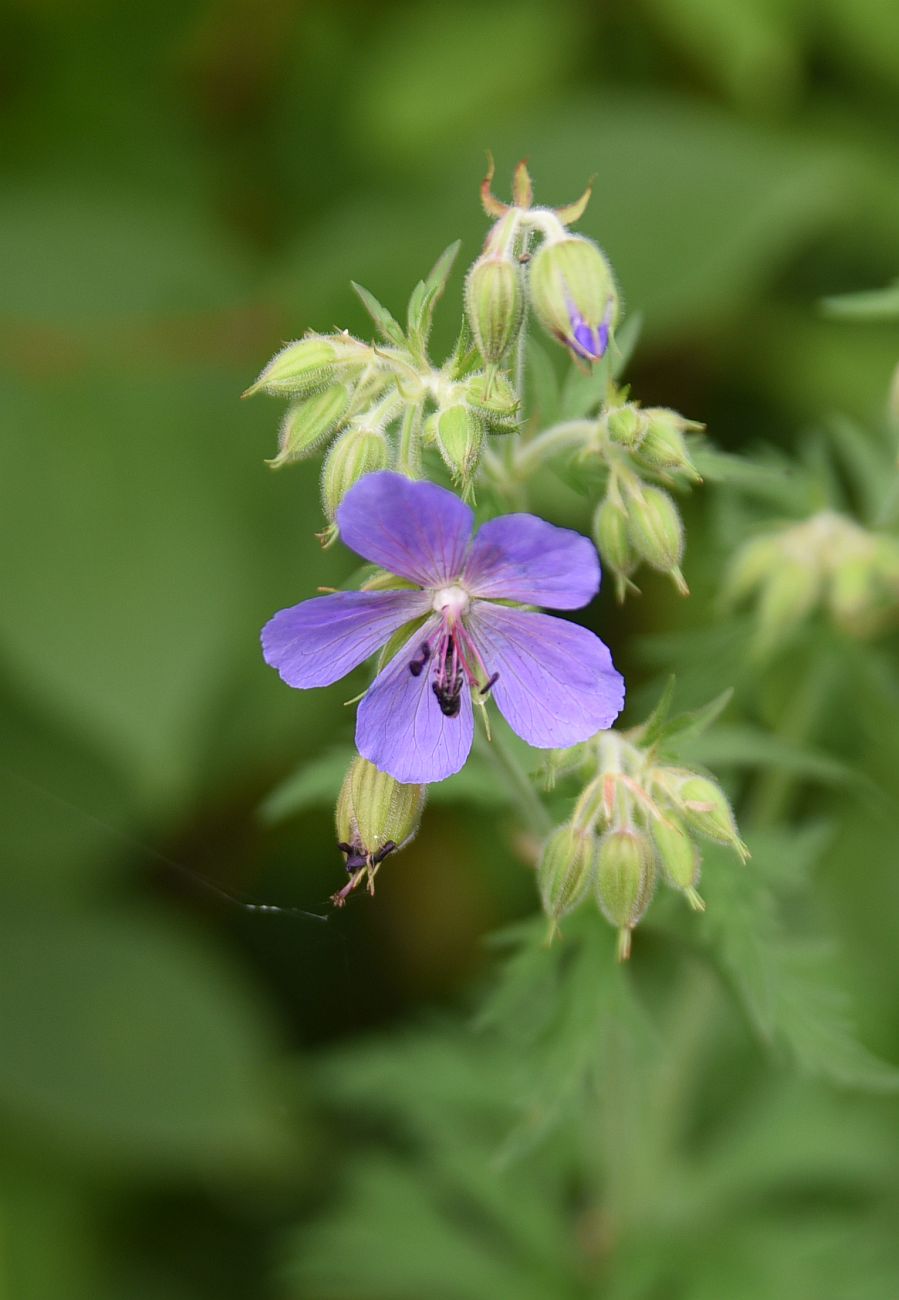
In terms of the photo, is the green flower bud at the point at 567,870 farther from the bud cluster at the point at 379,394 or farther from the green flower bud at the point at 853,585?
the green flower bud at the point at 853,585

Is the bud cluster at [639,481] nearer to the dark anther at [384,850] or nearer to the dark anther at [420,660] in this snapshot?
the dark anther at [420,660]

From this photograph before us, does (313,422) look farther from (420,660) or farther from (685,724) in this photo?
(685,724)

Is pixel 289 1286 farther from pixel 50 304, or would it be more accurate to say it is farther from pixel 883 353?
pixel 883 353

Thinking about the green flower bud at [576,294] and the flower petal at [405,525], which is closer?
the flower petal at [405,525]

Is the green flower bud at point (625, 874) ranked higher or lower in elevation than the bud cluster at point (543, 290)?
lower

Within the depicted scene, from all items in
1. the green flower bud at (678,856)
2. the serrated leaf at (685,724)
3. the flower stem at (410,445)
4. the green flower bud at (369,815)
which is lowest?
the green flower bud at (678,856)

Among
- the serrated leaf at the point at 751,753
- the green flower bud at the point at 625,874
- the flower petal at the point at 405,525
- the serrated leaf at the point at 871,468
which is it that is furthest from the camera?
the serrated leaf at the point at 871,468

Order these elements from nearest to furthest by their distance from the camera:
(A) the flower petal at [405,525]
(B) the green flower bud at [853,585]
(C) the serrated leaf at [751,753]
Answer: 1. (A) the flower petal at [405,525]
2. (C) the serrated leaf at [751,753]
3. (B) the green flower bud at [853,585]

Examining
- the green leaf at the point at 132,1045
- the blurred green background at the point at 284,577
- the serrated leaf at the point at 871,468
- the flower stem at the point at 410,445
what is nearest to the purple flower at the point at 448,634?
the flower stem at the point at 410,445
